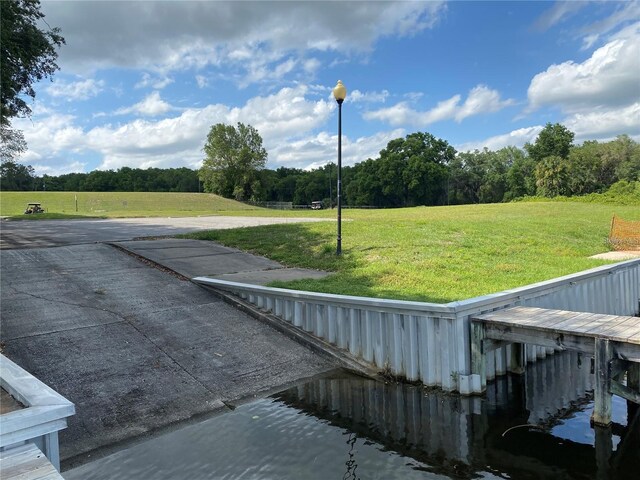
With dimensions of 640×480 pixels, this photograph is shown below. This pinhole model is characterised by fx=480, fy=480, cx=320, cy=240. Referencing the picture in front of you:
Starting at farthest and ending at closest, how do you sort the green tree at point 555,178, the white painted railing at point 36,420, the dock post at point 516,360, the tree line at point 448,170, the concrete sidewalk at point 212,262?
the tree line at point 448,170 < the green tree at point 555,178 < the concrete sidewalk at point 212,262 < the dock post at point 516,360 < the white painted railing at point 36,420

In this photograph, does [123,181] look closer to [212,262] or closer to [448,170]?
[448,170]

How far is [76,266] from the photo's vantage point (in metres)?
10.9

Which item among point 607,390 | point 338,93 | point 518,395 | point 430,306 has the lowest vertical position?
point 518,395

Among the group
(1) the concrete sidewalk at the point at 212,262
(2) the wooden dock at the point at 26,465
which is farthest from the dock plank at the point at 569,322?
(2) the wooden dock at the point at 26,465

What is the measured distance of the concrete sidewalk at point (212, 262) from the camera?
1059 centimetres

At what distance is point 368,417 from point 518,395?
86.4 inches

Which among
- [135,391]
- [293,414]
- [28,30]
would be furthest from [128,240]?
[293,414]

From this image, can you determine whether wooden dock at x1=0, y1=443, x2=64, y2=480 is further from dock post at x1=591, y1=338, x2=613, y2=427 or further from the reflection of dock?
dock post at x1=591, y1=338, x2=613, y2=427

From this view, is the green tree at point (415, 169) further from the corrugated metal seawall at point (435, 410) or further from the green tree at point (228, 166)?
the corrugated metal seawall at point (435, 410)

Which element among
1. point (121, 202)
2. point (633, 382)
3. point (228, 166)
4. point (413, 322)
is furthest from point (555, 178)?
point (413, 322)

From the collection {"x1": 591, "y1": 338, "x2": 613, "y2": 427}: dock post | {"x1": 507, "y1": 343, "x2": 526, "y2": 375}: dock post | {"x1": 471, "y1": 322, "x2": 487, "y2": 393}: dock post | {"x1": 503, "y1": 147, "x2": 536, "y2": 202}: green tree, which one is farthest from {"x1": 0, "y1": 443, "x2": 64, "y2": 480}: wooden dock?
{"x1": 503, "y1": 147, "x2": 536, "y2": 202}: green tree

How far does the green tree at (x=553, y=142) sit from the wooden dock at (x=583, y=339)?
73.9 meters

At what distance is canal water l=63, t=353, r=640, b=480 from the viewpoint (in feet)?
14.8

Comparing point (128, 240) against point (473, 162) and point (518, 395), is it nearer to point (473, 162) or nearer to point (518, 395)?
point (518, 395)
